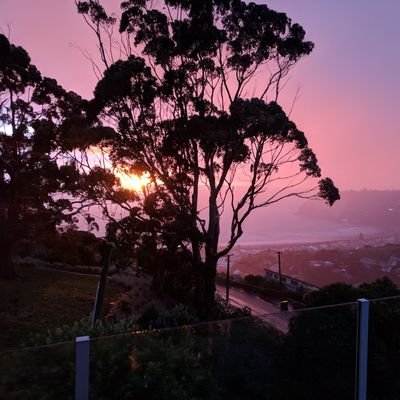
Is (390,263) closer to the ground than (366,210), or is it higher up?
closer to the ground

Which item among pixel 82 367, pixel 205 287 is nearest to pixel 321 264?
pixel 205 287

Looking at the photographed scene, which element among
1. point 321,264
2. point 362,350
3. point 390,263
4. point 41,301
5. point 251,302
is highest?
point 362,350

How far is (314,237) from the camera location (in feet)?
491

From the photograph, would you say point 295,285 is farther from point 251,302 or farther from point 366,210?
point 366,210

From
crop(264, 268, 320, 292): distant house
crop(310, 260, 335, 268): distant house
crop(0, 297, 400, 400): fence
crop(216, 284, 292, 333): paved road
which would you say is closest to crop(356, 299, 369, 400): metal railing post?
crop(0, 297, 400, 400): fence

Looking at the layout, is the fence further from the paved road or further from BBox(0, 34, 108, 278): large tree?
BBox(0, 34, 108, 278): large tree

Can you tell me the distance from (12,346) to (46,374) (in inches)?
251

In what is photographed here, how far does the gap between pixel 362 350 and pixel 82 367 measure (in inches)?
118

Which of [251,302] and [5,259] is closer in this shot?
[5,259]

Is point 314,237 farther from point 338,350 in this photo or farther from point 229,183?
point 338,350

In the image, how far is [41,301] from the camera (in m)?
12.5

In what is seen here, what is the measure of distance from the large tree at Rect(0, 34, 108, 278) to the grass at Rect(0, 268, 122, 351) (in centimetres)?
156

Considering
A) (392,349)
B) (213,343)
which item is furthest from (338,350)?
(213,343)

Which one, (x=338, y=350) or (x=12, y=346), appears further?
(x=12, y=346)
